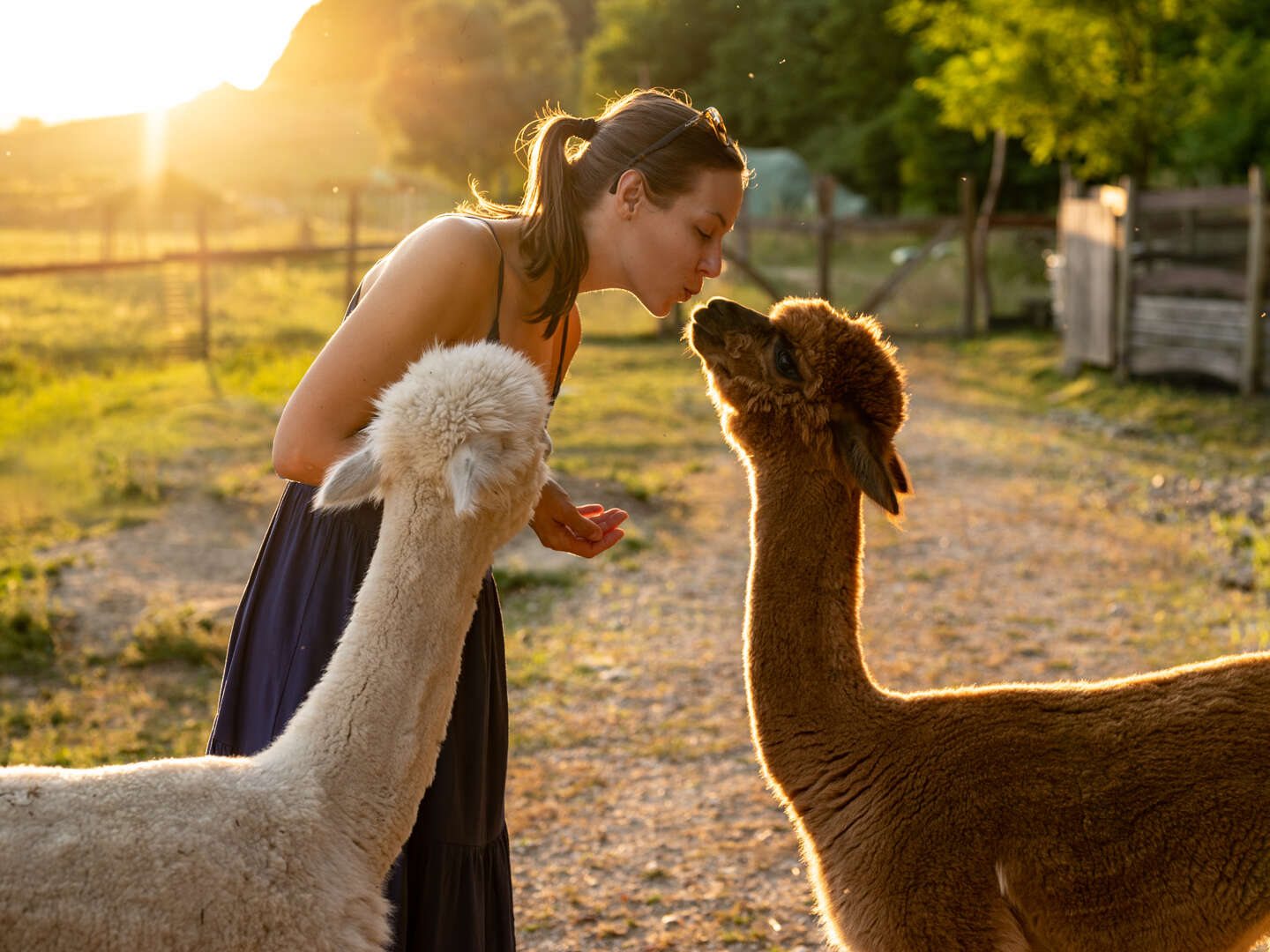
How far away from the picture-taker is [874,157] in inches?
1496

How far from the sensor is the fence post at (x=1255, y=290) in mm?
11508

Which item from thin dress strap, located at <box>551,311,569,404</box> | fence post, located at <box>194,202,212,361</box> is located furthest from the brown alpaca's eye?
fence post, located at <box>194,202,212,361</box>

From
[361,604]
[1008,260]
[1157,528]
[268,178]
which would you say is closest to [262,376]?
[1157,528]

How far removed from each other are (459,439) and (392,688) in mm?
404

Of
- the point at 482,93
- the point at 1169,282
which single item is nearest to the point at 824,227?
the point at 1169,282

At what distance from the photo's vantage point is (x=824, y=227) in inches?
738

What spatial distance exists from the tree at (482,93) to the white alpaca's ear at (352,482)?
29.0 metres

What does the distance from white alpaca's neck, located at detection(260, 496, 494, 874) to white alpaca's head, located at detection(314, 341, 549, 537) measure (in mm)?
49

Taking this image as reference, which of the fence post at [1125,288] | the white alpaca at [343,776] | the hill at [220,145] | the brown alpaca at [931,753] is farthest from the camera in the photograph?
the hill at [220,145]

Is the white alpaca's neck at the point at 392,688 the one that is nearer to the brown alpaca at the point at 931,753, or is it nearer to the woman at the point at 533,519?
the woman at the point at 533,519

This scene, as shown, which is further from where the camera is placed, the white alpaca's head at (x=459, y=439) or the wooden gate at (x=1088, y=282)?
the wooden gate at (x=1088, y=282)

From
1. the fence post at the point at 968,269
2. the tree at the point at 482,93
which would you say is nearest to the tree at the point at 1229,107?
the fence post at the point at 968,269

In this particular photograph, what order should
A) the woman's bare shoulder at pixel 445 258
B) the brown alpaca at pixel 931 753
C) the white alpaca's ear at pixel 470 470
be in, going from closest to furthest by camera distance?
the white alpaca's ear at pixel 470 470, the brown alpaca at pixel 931 753, the woman's bare shoulder at pixel 445 258

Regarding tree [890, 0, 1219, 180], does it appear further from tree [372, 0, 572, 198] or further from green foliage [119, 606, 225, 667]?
green foliage [119, 606, 225, 667]
